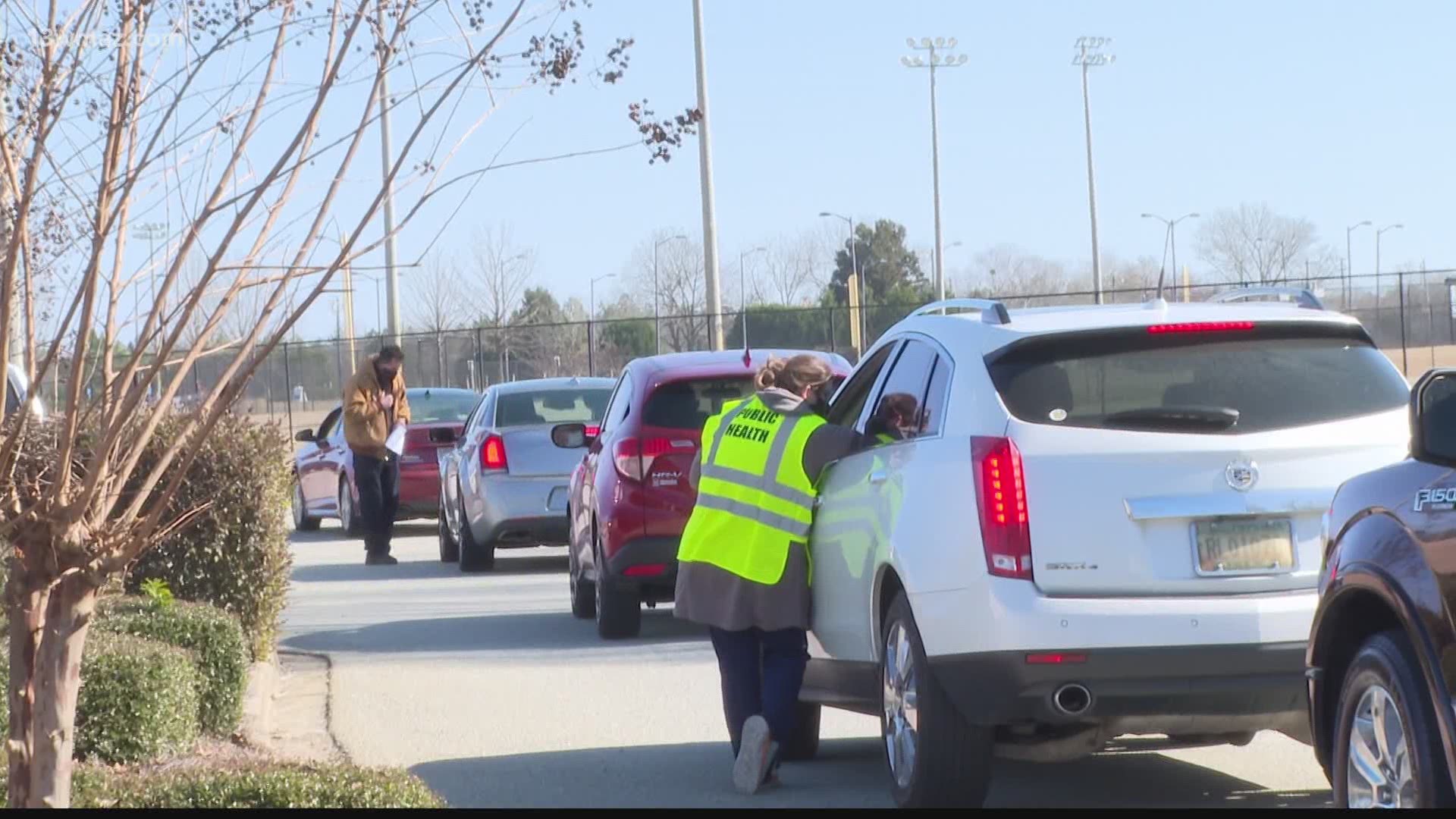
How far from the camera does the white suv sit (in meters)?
5.93

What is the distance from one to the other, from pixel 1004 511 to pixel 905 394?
3.66ft

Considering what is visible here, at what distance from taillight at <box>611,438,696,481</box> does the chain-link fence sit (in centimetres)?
2571

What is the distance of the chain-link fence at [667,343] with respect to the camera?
4147 cm

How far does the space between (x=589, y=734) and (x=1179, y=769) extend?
2.72m

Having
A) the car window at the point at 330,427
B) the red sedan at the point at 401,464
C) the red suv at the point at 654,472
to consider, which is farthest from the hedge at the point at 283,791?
the car window at the point at 330,427

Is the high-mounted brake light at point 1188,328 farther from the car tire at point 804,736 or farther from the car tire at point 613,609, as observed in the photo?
the car tire at point 613,609

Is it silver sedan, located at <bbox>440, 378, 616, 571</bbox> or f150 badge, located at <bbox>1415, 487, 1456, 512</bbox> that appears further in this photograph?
silver sedan, located at <bbox>440, 378, 616, 571</bbox>

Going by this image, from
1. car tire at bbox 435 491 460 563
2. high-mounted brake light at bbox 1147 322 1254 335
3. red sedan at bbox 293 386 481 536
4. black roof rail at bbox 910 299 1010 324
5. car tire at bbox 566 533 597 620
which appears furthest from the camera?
red sedan at bbox 293 386 481 536

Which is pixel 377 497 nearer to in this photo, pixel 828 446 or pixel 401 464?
pixel 401 464

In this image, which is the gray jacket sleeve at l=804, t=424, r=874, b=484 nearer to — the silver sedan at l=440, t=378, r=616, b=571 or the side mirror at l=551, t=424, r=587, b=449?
the side mirror at l=551, t=424, r=587, b=449

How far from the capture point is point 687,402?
11.7 m

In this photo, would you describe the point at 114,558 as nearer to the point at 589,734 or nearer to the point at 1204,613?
the point at 1204,613

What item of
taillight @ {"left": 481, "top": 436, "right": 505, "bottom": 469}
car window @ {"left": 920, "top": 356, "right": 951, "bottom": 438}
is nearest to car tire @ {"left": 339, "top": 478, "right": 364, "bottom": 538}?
taillight @ {"left": 481, "top": 436, "right": 505, "bottom": 469}

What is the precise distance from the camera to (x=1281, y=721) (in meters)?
6.16
